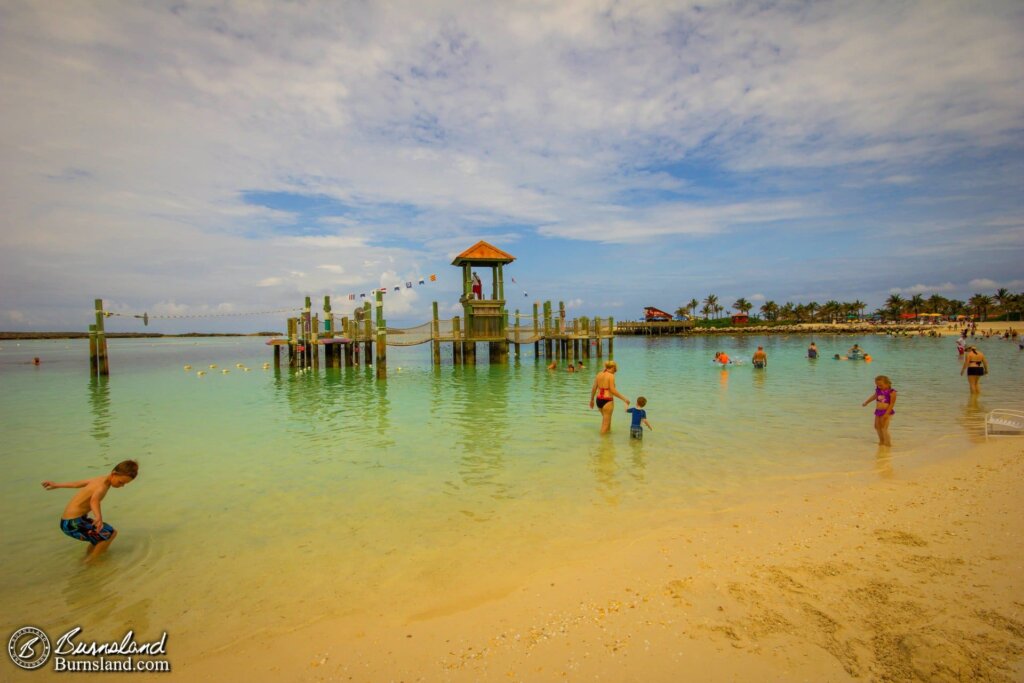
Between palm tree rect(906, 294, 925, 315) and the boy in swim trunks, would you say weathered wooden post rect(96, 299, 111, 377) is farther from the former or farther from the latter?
palm tree rect(906, 294, 925, 315)

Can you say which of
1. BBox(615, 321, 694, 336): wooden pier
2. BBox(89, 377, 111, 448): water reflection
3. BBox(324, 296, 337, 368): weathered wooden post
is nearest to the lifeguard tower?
BBox(324, 296, 337, 368): weathered wooden post

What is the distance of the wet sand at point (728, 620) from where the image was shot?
10.9 feet

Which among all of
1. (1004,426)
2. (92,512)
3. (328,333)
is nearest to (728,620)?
(92,512)

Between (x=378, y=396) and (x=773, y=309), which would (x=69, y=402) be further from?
(x=773, y=309)

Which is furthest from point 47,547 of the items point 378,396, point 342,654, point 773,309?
point 773,309

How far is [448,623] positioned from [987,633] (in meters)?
3.93

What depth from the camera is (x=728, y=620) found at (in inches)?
151

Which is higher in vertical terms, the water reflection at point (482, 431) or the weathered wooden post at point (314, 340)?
Result: the weathered wooden post at point (314, 340)

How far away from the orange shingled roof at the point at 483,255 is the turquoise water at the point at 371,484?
12.2m

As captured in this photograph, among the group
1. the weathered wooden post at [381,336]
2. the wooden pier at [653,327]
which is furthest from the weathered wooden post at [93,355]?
the wooden pier at [653,327]

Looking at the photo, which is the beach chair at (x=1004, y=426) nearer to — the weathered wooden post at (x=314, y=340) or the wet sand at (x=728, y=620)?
the wet sand at (x=728, y=620)

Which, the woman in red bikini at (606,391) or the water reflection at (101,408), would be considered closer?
the woman in red bikini at (606,391)

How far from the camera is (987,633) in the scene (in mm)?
3441

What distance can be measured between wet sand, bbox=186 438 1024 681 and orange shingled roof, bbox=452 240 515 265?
24.2 m
